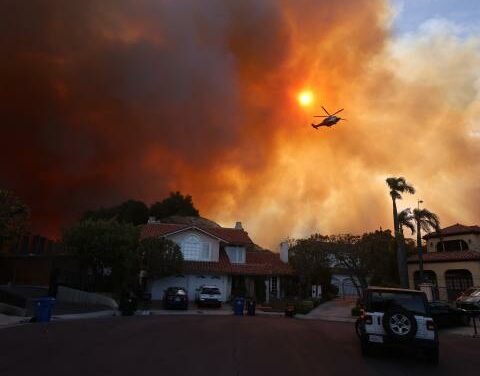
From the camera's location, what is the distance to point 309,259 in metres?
36.4

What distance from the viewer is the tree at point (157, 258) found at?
1241 inches

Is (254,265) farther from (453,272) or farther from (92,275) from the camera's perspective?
(453,272)

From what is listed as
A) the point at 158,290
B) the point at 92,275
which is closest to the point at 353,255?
the point at 158,290

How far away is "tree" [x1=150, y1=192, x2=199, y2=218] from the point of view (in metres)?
79.1

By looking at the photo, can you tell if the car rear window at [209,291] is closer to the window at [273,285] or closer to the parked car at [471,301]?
the window at [273,285]

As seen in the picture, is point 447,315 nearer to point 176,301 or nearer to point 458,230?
point 176,301

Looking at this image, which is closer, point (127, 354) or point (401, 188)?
point (127, 354)

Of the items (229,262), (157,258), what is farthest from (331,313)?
(157,258)

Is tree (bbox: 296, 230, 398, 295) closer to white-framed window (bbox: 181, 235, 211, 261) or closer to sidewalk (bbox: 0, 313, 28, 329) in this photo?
white-framed window (bbox: 181, 235, 211, 261)

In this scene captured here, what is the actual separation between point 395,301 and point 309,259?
25703mm

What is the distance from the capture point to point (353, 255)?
3428 cm

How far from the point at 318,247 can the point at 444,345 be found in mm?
21322

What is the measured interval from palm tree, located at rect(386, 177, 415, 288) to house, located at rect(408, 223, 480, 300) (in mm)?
2933

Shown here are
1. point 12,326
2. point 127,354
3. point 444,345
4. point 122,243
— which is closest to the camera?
point 127,354
